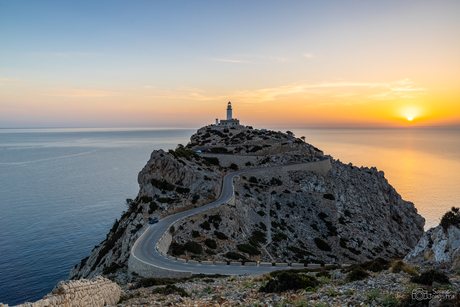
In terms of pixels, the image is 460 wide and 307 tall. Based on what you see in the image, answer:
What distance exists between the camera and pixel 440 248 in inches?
574

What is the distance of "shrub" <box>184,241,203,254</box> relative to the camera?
29.7 m

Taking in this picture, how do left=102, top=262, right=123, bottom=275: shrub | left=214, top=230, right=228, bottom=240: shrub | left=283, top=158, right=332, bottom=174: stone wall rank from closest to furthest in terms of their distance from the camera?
left=102, top=262, right=123, bottom=275: shrub < left=214, top=230, right=228, bottom=240: shrub < left=283, top=158, right=332, bottom=174: stone wall

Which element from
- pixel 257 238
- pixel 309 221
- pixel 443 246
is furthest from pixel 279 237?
pixel 443 246

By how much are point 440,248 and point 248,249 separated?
22.3 metres

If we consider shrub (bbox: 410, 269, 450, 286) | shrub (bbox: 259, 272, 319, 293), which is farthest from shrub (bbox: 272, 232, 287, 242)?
shrub (bbox: 410, 269, 450, 286)

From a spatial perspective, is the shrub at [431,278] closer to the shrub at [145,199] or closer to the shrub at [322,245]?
the shrub at [145,199]

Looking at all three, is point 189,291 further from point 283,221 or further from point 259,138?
point 259,138

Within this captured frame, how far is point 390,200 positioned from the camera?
68.4 meters

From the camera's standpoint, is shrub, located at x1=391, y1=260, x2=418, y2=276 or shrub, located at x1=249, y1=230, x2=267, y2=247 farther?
shrub, located at x1=249, y1=230, x2=267, y2=247

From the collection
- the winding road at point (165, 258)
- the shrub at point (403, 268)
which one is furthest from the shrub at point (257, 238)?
the shrub at point (403, 268)

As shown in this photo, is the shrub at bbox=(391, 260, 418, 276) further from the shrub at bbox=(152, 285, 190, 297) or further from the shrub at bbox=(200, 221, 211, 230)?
the shrub at bbox=(200, 221, 211, 230)

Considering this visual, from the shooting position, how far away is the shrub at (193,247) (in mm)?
29672

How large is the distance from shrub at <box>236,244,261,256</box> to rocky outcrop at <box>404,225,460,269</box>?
19609mm

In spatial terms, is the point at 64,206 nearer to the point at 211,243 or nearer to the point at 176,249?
the point at 176,249
